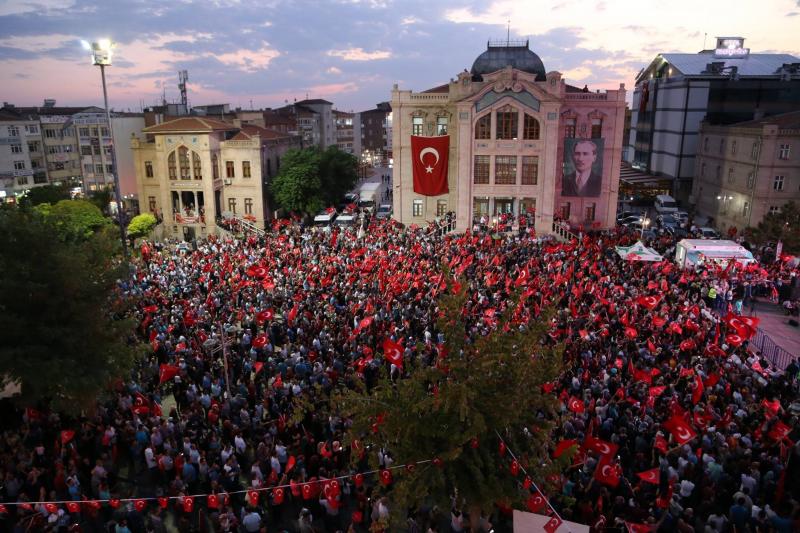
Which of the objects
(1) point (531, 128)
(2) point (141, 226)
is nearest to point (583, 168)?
(1) point (531, 128)

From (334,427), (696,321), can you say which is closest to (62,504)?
(334,427)

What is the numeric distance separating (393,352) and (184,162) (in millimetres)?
38497

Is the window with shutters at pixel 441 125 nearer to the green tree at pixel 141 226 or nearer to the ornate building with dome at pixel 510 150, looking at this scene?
the ornate building with dome at pixel 510 150

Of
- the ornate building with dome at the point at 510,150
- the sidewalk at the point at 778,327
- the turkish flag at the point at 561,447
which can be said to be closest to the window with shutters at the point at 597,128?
the ornate building with dome at the point at 510,150

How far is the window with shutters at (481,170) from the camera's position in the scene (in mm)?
44125

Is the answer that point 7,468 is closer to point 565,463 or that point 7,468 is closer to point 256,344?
point 256,344

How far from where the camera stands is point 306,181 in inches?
1977

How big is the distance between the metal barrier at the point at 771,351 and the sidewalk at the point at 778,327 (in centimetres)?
41

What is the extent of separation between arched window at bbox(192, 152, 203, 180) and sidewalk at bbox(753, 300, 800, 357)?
4151 cm

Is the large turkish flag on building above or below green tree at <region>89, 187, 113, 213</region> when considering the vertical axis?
above

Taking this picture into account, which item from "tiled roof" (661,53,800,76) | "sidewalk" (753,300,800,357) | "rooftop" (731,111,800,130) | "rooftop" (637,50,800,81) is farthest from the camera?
"tiled roof" (661,53,800,76)

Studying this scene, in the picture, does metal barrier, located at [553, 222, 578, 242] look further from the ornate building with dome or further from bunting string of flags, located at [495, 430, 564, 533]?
bunting string of flags, located at [495, 430, 564, 533]

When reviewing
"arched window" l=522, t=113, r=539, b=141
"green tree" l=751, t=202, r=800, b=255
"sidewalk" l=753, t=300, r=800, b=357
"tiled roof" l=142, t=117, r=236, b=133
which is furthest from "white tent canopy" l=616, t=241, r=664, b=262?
"tiled roof" l=142, t=117, r=236, b=133

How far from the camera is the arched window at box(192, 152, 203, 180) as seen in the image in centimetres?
4897
